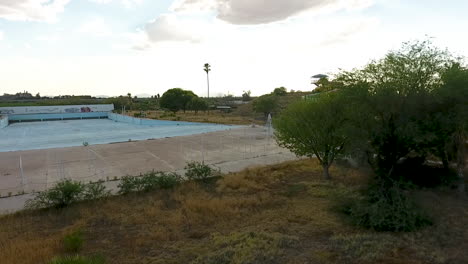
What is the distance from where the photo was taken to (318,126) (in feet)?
46.6

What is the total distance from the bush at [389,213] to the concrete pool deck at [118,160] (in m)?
9.08

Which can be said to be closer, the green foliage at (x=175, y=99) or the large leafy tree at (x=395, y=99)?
the large leafy tree at (x=395, y=99)

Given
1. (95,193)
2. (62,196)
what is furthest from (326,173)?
(62,196)

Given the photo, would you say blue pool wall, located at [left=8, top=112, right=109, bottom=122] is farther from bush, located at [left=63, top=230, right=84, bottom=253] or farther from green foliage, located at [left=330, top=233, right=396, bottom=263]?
green foliage, located at [left=330, top=233, right=396, bottom=263]

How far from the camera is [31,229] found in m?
10.0

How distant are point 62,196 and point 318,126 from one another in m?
11.1

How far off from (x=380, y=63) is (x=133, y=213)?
10.8 meters

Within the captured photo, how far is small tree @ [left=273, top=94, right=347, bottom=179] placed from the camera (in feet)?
45.4

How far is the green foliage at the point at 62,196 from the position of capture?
11.7m

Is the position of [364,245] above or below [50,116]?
below

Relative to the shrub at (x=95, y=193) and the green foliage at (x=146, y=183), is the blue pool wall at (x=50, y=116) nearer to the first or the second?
the green foliage at (x=146, y=183)

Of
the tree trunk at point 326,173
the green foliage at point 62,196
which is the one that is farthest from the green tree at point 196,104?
the green foliage at point 62,196

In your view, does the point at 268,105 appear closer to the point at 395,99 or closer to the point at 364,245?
the point at 395,99

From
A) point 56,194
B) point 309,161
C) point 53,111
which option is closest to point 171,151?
point 309,161
